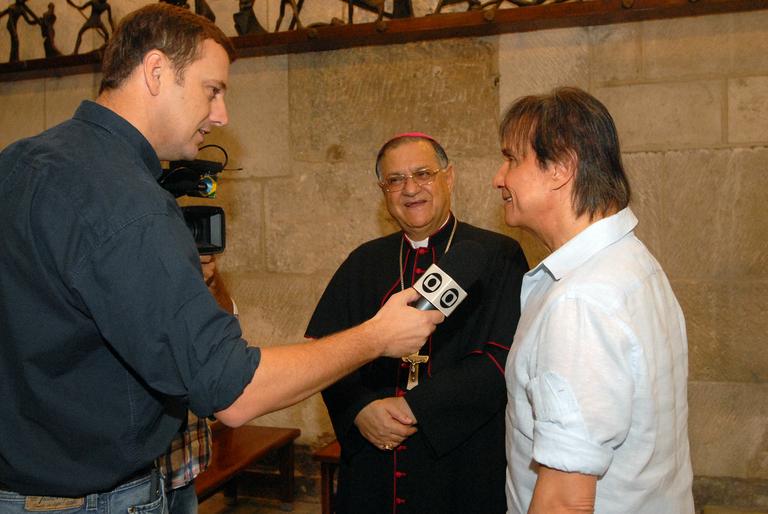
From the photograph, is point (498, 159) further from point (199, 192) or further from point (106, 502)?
point (106, 502)

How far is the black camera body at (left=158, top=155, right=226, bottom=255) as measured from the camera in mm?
2219

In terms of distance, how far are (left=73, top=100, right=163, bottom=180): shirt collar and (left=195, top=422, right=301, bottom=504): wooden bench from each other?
6.34ft

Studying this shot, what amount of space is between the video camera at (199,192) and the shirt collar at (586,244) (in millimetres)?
1197

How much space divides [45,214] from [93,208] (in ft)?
0.35

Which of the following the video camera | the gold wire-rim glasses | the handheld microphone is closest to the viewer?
the handheld microphone

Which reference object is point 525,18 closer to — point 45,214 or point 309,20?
point 309,20

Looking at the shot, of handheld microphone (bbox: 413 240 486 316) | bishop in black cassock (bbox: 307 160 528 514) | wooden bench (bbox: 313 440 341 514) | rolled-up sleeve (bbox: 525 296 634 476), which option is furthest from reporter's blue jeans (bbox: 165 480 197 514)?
rolled-up sleeve (bbox: 525 296 634 476)

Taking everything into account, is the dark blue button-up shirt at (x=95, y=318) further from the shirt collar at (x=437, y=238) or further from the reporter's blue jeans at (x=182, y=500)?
the shirt collar at (x=437, y=238)

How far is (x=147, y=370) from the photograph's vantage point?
1351mm

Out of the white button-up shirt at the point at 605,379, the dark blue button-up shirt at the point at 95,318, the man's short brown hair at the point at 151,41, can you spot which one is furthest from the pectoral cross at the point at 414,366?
the man's short brown hair at the point at 151,41

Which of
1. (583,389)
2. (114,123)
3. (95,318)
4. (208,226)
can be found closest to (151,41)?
(114,123)

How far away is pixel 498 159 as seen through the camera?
3.71 m

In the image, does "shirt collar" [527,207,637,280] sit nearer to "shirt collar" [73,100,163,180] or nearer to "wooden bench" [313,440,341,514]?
"shirt collar" [73,100,163,180]

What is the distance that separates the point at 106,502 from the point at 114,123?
86cm
